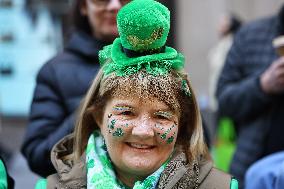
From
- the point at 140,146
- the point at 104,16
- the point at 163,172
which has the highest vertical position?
the point at 104,16

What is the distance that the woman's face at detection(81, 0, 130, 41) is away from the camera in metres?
3.05

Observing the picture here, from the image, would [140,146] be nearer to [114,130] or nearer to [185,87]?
[114,130]

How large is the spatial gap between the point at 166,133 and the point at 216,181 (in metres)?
0.32

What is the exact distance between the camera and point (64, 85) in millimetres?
3043

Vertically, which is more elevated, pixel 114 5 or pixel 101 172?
pixel 114 5

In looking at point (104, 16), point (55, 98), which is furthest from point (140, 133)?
point (104, 16)

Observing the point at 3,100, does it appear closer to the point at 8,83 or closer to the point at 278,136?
the point at 8,83

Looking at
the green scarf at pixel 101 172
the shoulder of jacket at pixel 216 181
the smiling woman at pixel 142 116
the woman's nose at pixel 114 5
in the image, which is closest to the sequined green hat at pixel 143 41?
the smiling woman at pixel 142 116

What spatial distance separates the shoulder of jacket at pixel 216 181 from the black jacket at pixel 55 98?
30.1 inches

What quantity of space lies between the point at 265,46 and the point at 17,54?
7206 millimetres

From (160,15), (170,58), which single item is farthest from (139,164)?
(160,15)

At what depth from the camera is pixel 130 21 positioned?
2.22 meters

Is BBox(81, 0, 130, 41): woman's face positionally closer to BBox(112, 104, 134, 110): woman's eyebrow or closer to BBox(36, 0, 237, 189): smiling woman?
BBox(36, 0, 237, 189): smiling woman

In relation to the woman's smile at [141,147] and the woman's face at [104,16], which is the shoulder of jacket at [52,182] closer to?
the woman's smile at [141,147]
